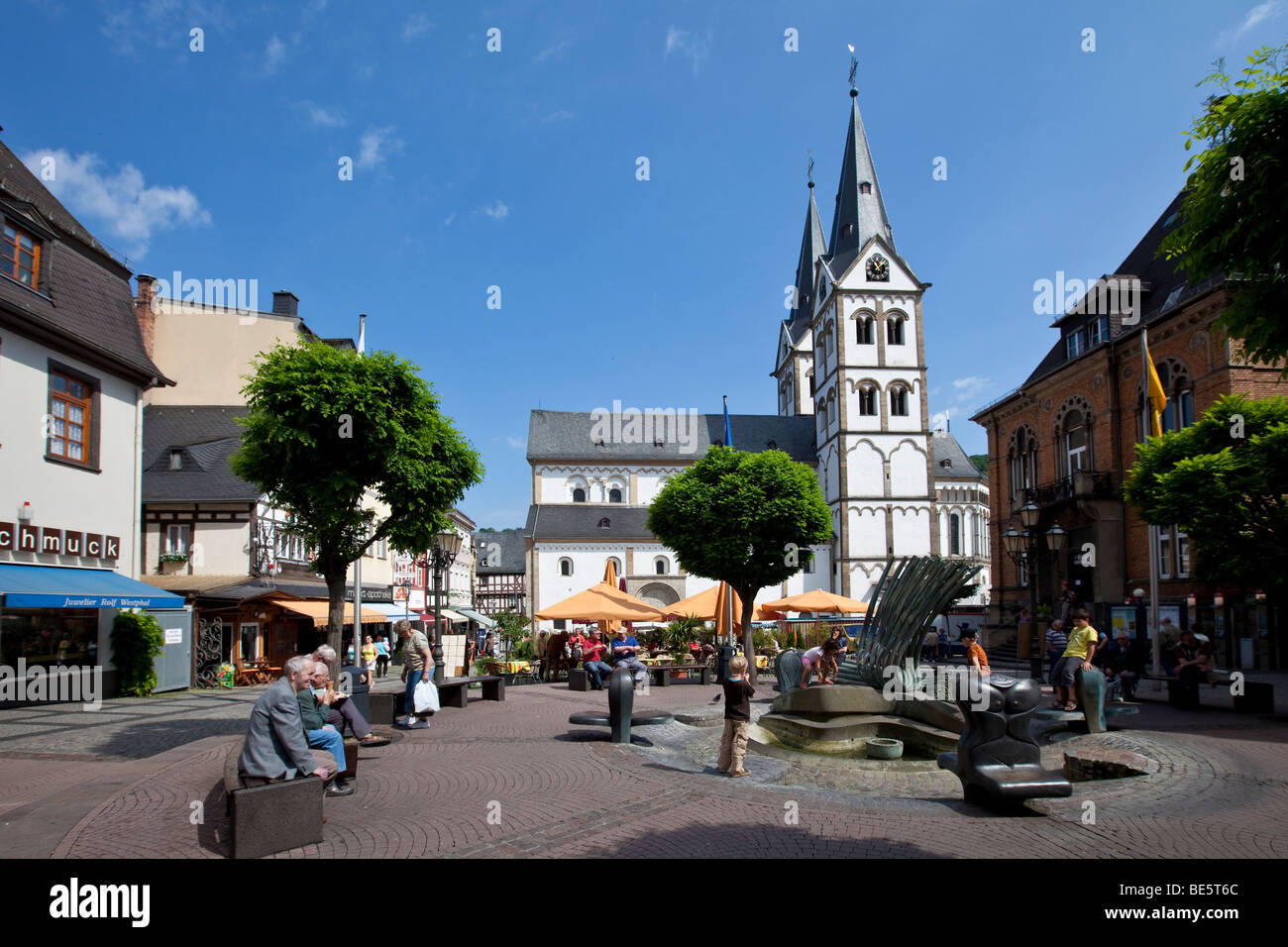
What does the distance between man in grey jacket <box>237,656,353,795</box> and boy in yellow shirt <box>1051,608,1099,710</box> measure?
1189 cm

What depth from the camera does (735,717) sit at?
10047 mm

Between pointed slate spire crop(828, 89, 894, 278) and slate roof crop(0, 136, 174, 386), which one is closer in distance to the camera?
slate roof crop(0, 136, 174, 386)

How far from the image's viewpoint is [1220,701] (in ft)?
54.5

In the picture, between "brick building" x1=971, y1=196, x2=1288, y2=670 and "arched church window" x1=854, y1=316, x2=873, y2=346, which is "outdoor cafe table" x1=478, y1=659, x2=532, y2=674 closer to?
"brick building" x1=971, y1=196, x2=1288, y2=670

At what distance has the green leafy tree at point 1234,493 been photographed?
18516mm

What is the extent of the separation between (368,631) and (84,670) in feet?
63.5

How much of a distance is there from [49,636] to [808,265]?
72.7m

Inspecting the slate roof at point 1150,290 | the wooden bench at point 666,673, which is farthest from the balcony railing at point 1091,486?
the wooden bench at point 666,673

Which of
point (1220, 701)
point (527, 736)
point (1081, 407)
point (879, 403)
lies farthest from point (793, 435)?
point (527, 736)

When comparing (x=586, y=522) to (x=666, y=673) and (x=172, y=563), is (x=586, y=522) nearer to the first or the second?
(x=172, y=563)

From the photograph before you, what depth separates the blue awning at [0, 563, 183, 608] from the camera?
1532cm

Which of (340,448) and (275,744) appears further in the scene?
(340,448)

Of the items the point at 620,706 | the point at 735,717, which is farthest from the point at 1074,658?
the point at 620,706

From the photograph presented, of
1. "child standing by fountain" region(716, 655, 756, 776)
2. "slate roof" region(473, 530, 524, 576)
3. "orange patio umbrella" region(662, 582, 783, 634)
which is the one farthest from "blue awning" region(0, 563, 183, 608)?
"slate roof" region(473, 530, 524, 576)
